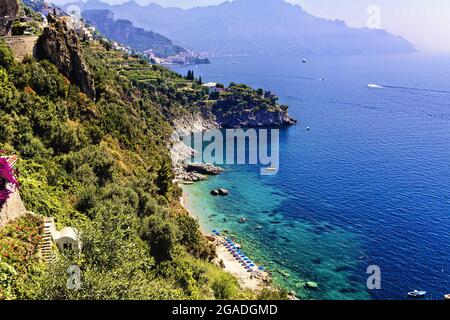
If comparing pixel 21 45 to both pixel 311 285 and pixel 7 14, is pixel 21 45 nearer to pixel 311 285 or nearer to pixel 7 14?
pixel 7 14

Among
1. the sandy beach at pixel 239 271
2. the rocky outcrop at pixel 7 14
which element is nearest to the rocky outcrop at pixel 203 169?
the sandy beach at pixel 239 271

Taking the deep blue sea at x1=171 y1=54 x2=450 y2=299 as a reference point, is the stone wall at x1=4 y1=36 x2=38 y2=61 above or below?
above

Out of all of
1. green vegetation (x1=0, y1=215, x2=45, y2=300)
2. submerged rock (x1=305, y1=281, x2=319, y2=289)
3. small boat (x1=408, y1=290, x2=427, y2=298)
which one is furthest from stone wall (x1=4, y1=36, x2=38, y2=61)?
small boat (x1=408, y1=290, x2=427, y2=298)

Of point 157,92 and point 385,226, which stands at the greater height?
point 157,92

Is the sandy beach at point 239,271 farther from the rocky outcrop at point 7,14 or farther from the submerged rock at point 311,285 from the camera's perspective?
the rocky outcrop at point 7,14

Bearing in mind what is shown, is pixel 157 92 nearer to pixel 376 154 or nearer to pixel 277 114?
pixel 277 114

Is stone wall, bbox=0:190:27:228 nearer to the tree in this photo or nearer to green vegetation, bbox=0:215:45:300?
green vegetation, bbox=0:215:45:300
